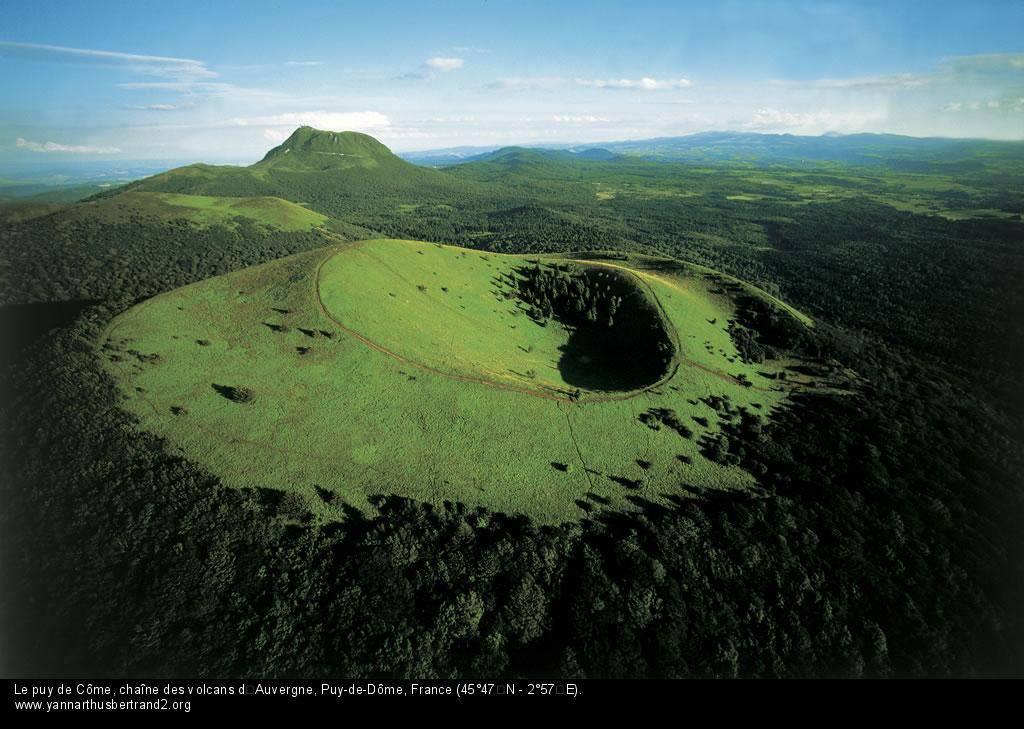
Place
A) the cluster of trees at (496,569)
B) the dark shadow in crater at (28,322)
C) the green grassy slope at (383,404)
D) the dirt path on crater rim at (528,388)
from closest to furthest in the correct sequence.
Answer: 1. the cluster of trees at (496,569)
2. the green grassy slope at (383,404)
3. the dirt path on crater rim at (528,388)
4. the dark shadow in crater at (28,322)

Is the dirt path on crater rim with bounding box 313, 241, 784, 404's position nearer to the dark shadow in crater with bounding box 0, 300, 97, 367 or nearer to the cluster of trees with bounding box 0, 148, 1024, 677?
the cluster of trees with bounding box 0, 148, 1024, 677

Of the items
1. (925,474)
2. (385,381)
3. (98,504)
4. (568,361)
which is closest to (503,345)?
(568,361)

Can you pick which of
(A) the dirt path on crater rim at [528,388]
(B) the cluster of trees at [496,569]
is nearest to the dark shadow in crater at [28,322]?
(B) the cluster of trees at [496,569]

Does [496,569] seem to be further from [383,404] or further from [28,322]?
[28,322]

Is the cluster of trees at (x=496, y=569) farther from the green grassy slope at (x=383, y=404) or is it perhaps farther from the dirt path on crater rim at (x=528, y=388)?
the dirt path on crater rim at (x=528, y=388)

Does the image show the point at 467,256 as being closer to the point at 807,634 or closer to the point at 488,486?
the point at 488,486

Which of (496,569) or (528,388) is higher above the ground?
(528,388)

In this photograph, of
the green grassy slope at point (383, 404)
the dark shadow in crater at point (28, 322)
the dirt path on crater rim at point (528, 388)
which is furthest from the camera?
the dark shadow in crater at point (28, 322)

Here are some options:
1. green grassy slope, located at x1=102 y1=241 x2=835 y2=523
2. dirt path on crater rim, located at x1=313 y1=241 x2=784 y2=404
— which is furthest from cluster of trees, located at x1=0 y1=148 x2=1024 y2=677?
dirt path on crater rim, located at x1=313 y1=241 x2=784 y2=404

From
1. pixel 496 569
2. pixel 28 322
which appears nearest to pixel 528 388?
pixel 496 569

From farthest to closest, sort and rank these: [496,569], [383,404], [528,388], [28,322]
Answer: [28,322], [528,388], [383,404], [496,569]
